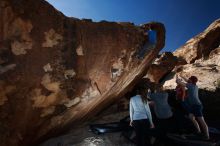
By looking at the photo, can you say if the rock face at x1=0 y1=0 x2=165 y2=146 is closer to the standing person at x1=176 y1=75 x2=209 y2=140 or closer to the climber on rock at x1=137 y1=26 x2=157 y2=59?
the climber on rock at x1=137 y1=26 x2=157 y2=59

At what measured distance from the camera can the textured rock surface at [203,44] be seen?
55.3 feet

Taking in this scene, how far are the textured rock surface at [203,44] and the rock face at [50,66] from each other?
32.5 feet

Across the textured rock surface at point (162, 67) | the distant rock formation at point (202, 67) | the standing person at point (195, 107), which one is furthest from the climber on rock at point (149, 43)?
the textured rock surface at point (162, 67)

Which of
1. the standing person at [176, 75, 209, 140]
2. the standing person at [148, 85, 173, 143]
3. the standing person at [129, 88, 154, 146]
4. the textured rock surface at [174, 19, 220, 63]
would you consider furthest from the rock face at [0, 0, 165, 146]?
the textured rock surface at [174, 19, 220, 63]

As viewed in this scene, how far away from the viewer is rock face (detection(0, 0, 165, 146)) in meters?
5.82

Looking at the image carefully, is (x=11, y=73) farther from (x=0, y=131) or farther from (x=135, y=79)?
(x=135, y=79)

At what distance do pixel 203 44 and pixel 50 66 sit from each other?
1326 centimetres

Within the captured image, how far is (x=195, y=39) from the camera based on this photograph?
60.2ft

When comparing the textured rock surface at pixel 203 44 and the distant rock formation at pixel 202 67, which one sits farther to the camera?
the textured rock surface at pixel 203 44

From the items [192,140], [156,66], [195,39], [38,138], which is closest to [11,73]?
[38,138]

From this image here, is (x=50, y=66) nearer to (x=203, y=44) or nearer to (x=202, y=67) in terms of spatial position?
(x=202, y=67)

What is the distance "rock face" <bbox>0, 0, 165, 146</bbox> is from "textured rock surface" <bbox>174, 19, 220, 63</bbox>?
9.91 m

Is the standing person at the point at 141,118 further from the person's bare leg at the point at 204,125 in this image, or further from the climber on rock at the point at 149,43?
the climber on rock at the point at 149,43

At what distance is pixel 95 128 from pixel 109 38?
275cm
